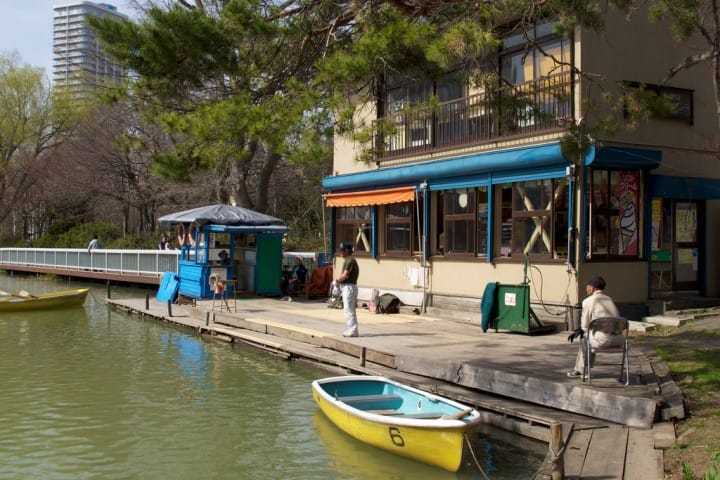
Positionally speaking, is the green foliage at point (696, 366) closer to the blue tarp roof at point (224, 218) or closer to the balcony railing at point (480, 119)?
the balcony railing at point (480, 119)

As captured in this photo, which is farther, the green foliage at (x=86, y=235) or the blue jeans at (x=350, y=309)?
the green foliage at (x=86, y=235)

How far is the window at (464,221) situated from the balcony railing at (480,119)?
1.17 metres

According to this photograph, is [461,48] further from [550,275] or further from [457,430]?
[550,275]

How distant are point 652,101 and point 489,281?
6.12 metres

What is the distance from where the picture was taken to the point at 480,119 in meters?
16.5

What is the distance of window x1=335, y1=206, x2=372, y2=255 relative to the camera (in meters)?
20.5

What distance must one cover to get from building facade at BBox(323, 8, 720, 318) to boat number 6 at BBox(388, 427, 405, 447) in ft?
19.7

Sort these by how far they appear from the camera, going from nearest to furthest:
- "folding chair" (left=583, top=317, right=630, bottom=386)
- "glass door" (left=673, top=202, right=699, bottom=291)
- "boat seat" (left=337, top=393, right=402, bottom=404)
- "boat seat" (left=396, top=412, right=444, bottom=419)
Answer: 1. "boat seat" (left=396, top=412, right=444, bottom=419)
2. "folding chair" (left=583, top=317, right=630, bottom=386)
3. "boat seat" (left=337, top=393, right=402, bottom=404)
4. "glass door" (left=673, top=202, right=699, bottom=291)

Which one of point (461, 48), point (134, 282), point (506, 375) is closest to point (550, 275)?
point (506, 375)

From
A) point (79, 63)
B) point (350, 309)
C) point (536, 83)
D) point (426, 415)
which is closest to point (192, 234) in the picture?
Result: point (350, 309)

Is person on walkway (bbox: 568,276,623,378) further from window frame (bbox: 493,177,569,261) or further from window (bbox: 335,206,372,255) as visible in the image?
window (bbox: 335,206,372,255)

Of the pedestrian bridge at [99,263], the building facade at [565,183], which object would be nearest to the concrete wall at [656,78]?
the building facade at [565,183]

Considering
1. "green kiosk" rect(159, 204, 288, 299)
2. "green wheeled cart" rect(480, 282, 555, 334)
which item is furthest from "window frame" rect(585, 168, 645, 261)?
"green kiosk" rect(159, 204, 288, 299)

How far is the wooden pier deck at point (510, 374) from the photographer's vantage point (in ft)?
24.3
